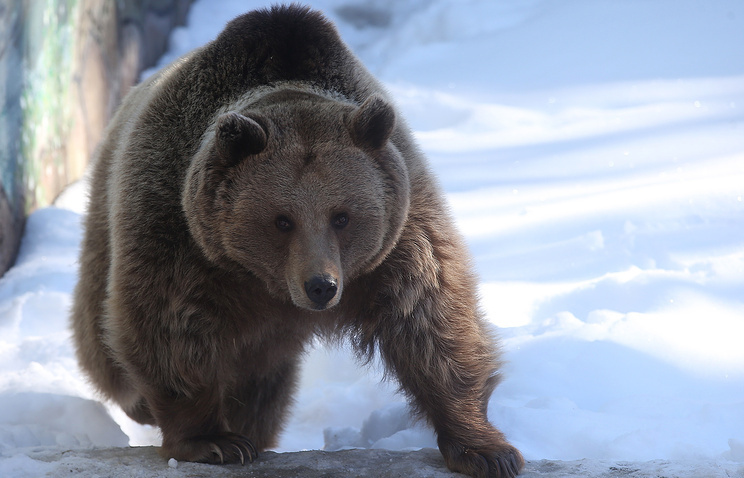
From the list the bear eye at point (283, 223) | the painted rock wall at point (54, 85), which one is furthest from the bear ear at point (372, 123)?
the painted rock wall at point (54, 85)

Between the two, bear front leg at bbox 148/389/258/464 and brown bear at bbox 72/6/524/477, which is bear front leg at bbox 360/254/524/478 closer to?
brown bear at bbox 72/6/524/477

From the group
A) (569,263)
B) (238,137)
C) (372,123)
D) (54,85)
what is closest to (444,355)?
(372,123)

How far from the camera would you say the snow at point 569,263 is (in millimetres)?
4594

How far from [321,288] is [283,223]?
34 cm

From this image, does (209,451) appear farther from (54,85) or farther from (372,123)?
(54,85)

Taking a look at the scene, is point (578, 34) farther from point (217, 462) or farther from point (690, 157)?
point (217, 462)

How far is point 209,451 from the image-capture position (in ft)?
12.1

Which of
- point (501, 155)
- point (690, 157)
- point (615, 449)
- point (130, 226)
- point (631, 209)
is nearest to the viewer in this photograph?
point (130, 226)

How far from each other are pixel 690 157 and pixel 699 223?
4.92 ft

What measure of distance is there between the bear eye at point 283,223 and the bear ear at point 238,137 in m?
0.30

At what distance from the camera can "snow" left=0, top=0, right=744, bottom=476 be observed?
A: 4594 mm

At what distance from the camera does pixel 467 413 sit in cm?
374

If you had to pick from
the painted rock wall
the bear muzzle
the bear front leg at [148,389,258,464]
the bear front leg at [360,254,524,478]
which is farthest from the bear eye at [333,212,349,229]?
the painted rock wall

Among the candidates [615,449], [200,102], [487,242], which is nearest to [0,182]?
[200,102]
